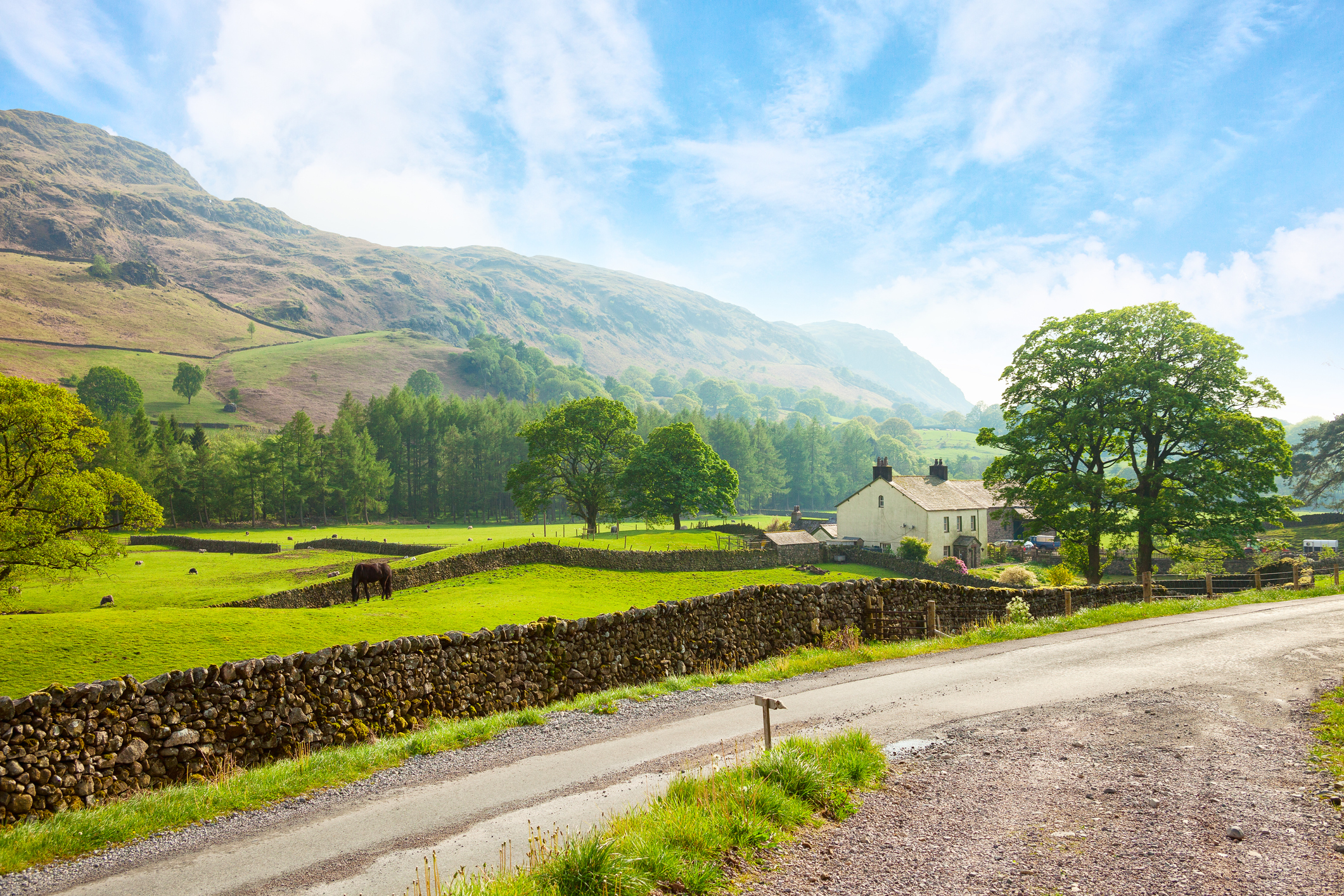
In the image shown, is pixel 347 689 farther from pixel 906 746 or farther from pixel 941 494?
pixel 941 494

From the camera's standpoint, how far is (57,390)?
30.4 m

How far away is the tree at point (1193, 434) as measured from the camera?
3409 cm

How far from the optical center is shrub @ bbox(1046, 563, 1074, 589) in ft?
150

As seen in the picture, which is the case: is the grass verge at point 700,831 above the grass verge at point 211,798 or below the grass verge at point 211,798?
above

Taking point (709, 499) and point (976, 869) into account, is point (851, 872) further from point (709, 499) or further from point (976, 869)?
point (709, 499)

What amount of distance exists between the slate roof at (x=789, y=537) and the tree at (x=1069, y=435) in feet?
96.7

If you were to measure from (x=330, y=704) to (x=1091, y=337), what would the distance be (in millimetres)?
40755

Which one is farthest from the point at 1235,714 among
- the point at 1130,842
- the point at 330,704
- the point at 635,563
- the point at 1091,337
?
the point at 635,563

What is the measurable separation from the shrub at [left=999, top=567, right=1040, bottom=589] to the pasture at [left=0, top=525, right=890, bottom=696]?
875cm

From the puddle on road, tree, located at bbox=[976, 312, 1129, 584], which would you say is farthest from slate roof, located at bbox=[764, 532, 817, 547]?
the puddle on road

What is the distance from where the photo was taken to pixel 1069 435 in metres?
38.3

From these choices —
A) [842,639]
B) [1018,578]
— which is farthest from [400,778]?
[1018,578]

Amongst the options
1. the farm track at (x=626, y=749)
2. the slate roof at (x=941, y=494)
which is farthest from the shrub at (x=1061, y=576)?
the farm track at (x=626, y=749)

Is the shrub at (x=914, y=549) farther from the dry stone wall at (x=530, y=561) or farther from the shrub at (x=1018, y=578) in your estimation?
the dry stone wall at (x=530, y=561)
